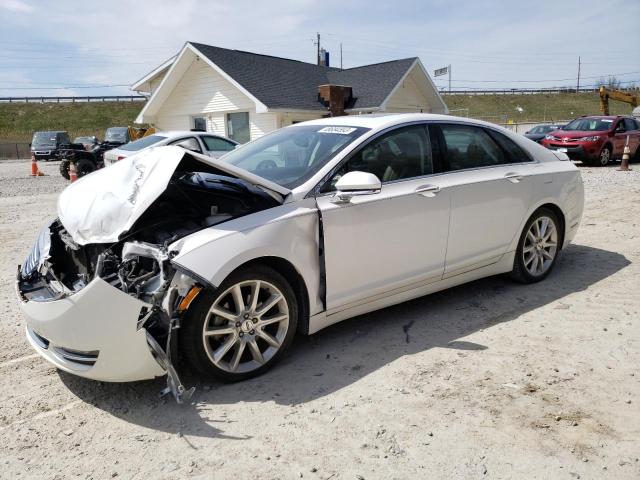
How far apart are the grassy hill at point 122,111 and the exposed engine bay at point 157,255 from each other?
47596 mm

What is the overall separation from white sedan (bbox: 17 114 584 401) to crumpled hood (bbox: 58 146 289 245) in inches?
0.4

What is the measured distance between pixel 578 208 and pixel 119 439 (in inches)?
184

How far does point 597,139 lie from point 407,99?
8478mm

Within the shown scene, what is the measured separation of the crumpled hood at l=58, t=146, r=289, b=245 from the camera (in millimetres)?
3025

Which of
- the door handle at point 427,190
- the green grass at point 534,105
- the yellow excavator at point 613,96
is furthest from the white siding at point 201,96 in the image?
the green grass at point 534,105

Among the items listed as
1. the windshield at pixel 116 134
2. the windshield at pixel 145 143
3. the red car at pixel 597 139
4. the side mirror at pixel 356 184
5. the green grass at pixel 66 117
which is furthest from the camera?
the green grass at pixel 66 117

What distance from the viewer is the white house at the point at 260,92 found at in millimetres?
19031

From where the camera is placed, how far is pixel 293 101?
63.1 feet

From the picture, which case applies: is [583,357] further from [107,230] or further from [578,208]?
[107,230]

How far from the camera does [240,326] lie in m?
3.10

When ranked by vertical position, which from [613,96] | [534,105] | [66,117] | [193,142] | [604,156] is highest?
[534,105]

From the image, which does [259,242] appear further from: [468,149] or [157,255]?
[468,149]

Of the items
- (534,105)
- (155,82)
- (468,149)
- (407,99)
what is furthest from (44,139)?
(534,105)

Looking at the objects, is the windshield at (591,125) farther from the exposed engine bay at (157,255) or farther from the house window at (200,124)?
the exposed engine bay at (157,255)
